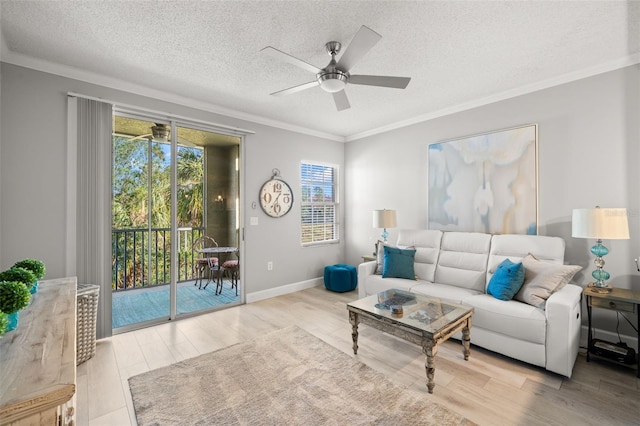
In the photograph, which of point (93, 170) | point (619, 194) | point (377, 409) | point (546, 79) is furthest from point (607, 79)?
point (93, 170)

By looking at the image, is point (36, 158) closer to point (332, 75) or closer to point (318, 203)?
point (332, 75)

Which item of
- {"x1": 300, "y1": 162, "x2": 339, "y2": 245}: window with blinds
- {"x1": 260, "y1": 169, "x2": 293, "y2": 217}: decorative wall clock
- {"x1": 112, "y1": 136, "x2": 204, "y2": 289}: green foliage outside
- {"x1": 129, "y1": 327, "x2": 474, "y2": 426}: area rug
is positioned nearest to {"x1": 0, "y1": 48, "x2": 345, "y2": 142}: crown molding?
{"x1": 112, "y1": 136, "x2": 204, "y2": 289}: green foliage outside

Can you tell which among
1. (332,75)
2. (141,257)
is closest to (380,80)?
(332,75)

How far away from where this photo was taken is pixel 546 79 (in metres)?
2.96

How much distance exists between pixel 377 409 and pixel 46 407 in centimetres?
173

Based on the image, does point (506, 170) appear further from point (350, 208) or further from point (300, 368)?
point (300, 368)

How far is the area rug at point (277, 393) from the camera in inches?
70.1

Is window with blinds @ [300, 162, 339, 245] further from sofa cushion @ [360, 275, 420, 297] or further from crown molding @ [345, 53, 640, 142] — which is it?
sofa cushion @ [360, 275, 420, 297]

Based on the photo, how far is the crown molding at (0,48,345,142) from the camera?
250 centimetres

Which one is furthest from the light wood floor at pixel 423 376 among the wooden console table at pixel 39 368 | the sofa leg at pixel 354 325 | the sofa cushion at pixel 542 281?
the wooden console table at pixel 39 368

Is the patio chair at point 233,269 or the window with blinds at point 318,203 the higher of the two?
the window with blinds at point 318,203

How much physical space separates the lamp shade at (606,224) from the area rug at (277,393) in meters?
1.90

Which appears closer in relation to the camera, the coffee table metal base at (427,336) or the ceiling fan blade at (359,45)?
the ceiling fan blade at (359,45)

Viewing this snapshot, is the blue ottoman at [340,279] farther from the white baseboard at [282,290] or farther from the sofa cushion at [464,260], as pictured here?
the sofa cushion at [464,260]
